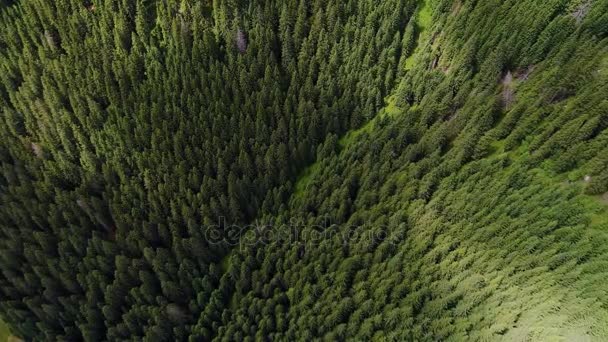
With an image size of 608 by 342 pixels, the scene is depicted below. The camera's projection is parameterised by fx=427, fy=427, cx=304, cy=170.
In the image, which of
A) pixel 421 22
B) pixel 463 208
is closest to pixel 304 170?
pixel 463 208

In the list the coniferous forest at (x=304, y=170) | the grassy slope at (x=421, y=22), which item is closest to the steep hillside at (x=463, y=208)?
the coniferous forest at (x=304, y=170)

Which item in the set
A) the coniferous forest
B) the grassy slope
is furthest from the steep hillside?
the grassy slope

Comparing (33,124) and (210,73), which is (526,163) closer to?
(210,73)

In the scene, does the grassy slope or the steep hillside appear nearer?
the steep hillside

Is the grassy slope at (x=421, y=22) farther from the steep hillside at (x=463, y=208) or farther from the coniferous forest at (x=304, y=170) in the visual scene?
the steep hillside at (x=463, y=208)

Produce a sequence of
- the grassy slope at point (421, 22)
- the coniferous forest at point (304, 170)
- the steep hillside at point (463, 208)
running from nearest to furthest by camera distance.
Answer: the steep hillside at point (463, 208), the coniferous forest at point (304, 170), the grassy slope at point (421, 22)

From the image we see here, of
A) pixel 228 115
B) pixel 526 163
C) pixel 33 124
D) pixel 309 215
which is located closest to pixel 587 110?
pixel 526 163

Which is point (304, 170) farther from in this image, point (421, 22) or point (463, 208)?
point (421, 22)

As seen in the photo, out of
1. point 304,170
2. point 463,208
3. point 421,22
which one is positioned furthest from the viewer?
point 421,22

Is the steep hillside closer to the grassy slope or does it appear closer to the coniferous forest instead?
the coniferous forest
